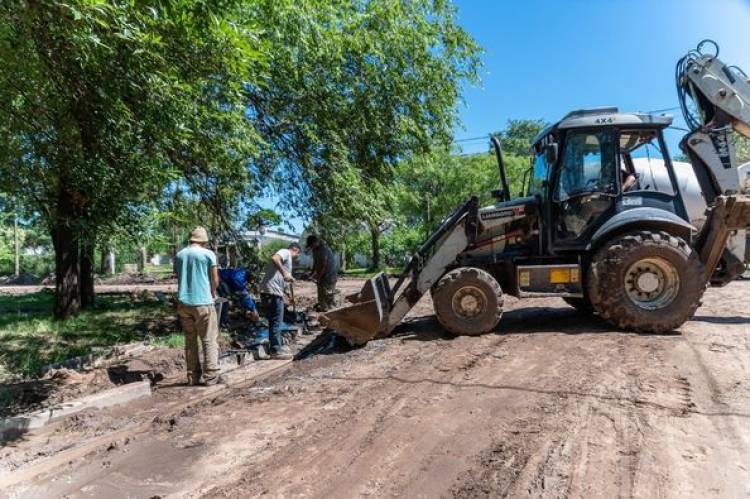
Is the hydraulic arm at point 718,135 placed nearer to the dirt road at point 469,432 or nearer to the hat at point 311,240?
the dirt road at point 469,432

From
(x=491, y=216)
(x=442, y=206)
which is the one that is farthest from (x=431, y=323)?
(x=442, y=206)

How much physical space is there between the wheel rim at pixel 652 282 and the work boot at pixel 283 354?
4630 mm

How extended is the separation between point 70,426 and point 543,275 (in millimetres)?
5682

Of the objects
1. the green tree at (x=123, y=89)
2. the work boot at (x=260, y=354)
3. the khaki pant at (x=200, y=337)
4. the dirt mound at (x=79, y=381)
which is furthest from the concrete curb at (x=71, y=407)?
the green tree at (x=123, y=89)

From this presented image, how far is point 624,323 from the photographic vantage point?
689cm

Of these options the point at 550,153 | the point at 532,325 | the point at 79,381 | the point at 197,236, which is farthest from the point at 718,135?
the point at 79,381

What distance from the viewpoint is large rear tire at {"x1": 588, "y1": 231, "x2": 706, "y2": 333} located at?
22.3ft

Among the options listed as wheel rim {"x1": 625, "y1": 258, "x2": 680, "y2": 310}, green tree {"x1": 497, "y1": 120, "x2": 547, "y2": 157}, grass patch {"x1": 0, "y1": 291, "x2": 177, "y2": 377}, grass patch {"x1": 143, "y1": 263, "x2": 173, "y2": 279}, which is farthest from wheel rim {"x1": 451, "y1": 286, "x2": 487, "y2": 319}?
green tree {"x1": 497, "y1": 120, "x2": 547, "y2": 157}

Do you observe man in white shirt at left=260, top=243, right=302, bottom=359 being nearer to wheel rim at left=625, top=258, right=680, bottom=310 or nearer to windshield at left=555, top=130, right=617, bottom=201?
windshield at left=555, top=130, right=617, bottom=201

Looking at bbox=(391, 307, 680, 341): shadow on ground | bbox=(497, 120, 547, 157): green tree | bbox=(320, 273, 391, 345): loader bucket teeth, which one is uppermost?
bbox=(497, 120, 547, 157): green tree

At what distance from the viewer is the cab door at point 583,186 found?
7168 millimetres

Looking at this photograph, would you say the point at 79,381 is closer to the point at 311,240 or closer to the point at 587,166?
the point at 311,240

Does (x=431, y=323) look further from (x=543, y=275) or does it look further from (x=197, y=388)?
(x=197, y=388)

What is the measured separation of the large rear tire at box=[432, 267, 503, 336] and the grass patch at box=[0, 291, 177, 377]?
5315 millimetres
